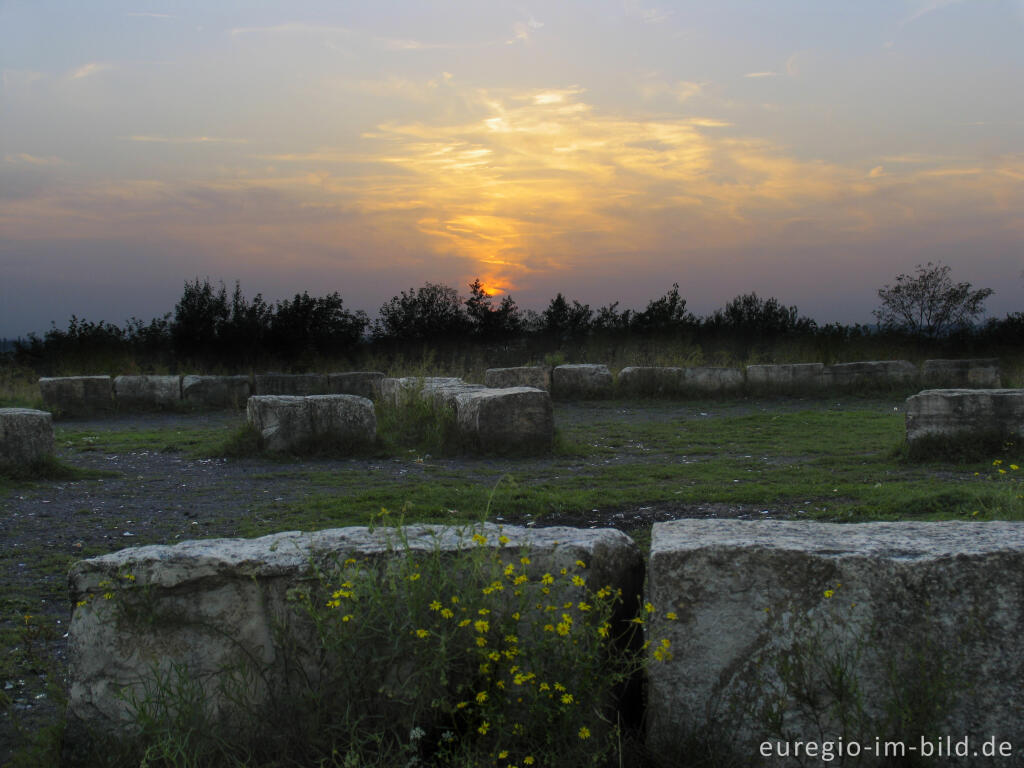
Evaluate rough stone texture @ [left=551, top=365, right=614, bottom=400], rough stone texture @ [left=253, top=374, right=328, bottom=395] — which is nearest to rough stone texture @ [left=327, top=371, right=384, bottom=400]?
rough stone texture @ [left=253, top=374, right=328, bottom=395]

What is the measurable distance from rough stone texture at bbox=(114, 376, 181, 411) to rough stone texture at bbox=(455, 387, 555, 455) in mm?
6692

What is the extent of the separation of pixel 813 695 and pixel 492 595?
2.77ft

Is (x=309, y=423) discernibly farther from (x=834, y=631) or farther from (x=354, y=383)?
(x=834, y=631)

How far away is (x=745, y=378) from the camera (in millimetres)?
13953

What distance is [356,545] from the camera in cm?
244

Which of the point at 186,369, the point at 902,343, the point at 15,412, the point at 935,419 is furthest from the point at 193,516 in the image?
the point at 902,343

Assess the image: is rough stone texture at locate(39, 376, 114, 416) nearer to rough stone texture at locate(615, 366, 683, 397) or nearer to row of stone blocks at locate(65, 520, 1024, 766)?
rough stone texture at locate(615, 366, 683, 397)

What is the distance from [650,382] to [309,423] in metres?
6.98

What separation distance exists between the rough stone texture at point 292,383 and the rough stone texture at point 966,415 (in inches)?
362

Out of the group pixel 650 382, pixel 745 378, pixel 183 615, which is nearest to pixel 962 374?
pixel 745 378

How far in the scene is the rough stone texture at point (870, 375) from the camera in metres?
13.9

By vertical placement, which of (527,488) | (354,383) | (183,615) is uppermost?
(354,383)

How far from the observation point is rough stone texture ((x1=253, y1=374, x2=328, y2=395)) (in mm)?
13812

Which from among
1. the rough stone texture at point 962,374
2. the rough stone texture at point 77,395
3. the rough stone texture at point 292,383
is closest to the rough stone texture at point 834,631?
the rough stone texture at point 292,383
